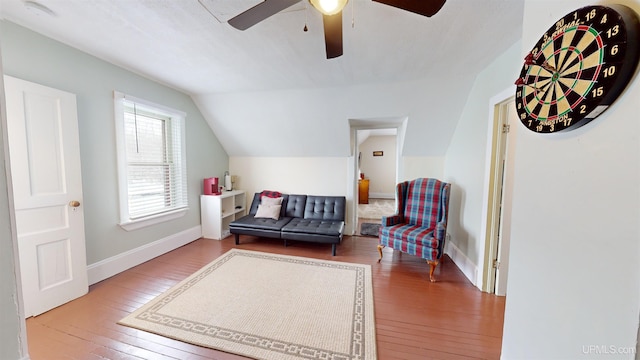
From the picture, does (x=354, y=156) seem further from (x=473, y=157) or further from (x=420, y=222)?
(x=473, y=157)

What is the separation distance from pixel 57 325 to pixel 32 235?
2.55 feet

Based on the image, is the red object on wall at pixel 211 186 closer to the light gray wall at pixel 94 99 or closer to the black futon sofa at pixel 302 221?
the black futon sofa at pixel 302 221

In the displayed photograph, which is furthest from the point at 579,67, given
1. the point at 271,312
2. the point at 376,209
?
the point at 376,209

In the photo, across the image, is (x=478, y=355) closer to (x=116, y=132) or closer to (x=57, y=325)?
(x=57, y=325)

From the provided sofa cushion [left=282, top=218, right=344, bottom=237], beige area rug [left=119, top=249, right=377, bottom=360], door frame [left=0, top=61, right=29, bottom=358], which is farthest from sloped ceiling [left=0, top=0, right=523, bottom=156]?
beige area rug [left=119, top=249, right=377, bottom=360]

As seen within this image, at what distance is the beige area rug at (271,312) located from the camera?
63.2 inches

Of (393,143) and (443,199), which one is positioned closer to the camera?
(443,199)

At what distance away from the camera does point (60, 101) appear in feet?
6.50

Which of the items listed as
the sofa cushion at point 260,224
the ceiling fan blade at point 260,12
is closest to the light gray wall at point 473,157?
the ceiling fan blade at point 260,12

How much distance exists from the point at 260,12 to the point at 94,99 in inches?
94.6

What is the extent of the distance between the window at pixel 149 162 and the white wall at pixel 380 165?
5.87 meters

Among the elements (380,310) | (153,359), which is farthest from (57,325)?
(380,310)

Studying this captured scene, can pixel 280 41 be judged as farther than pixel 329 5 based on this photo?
Yes

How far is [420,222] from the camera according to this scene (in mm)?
3105
